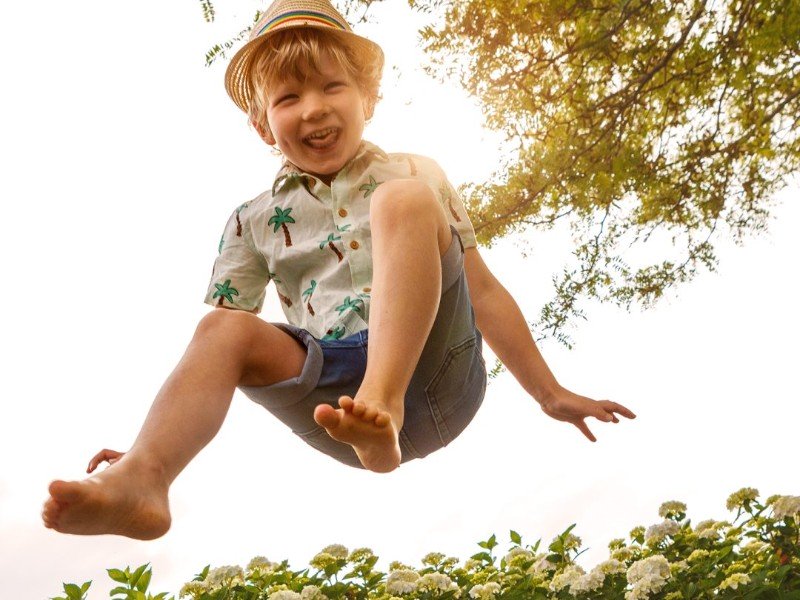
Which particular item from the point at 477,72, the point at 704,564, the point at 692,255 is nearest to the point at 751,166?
the point at 692,255

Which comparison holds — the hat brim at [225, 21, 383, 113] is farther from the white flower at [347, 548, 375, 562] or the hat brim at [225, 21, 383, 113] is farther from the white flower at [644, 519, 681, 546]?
the white flower at [644, 519, 681, 546]

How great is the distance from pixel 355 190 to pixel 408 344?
721mm

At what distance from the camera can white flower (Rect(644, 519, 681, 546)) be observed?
2982mm

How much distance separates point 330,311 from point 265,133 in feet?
2.04

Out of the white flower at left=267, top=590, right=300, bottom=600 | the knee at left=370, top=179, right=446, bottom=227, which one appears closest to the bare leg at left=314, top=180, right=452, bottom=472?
the knee at left=370, top=179, right=446, bottom=227

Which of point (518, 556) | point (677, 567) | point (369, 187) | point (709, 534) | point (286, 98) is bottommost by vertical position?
point (677, 567)

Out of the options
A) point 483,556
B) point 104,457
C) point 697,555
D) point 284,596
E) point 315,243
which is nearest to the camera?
point 104,457

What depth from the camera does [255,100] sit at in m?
2.31

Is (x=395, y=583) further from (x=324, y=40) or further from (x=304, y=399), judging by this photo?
(x=324, y=40)

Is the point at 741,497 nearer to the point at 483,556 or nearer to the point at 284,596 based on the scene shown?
the point at 483,556

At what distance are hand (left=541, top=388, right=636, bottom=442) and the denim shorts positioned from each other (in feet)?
0.87

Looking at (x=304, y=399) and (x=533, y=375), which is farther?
(x=533, y=375)

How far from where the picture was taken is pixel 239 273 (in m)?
2.24

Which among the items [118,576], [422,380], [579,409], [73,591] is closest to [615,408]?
[579,409]
